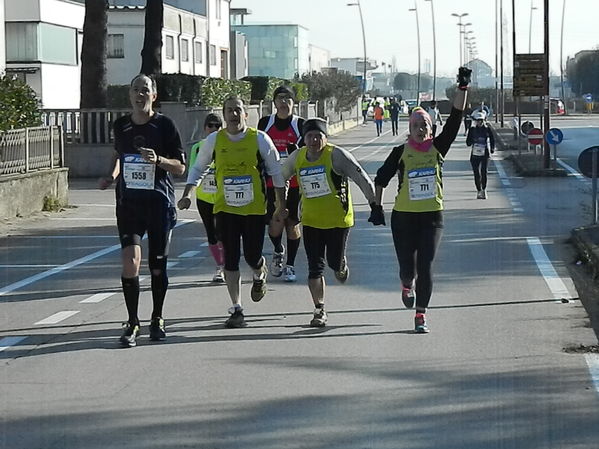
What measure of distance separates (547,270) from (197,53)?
2427 inches

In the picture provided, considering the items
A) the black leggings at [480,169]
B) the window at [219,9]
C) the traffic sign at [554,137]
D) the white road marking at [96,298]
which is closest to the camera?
the white road marking at [96,298]

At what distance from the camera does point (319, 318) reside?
10.4 metres

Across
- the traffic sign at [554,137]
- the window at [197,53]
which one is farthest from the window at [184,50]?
the traffic sign at [554,137]

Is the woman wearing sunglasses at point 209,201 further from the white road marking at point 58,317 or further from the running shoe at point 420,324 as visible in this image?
the running shoe at point 420,324

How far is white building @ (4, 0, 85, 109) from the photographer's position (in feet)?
172

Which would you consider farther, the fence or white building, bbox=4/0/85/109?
white building, bbox=4/0/85/109

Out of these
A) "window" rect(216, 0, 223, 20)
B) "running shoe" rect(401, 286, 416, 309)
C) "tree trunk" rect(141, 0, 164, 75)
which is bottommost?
"running shoe" rect(401, 286, 416, 309)

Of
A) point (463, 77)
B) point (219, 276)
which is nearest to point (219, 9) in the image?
point (219, 276)

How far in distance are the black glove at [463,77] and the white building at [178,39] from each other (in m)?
45.7

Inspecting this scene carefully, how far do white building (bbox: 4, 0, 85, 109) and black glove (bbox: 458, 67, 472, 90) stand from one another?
42.5 metres

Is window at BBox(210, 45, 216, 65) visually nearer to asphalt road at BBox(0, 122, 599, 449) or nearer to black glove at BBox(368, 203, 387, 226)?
asphalt road at BBox(0, 122, 599, 449)

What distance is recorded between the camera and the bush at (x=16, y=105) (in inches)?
834

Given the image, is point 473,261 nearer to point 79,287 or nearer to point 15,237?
point 79,287

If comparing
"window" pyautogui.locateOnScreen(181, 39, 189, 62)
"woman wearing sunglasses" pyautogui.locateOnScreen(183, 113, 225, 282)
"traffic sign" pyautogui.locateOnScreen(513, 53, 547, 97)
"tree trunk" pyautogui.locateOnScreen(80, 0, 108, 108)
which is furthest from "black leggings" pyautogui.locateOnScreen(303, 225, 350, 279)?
"window" pyautogui.locateOnScreen(181, 39, 189, 62)
